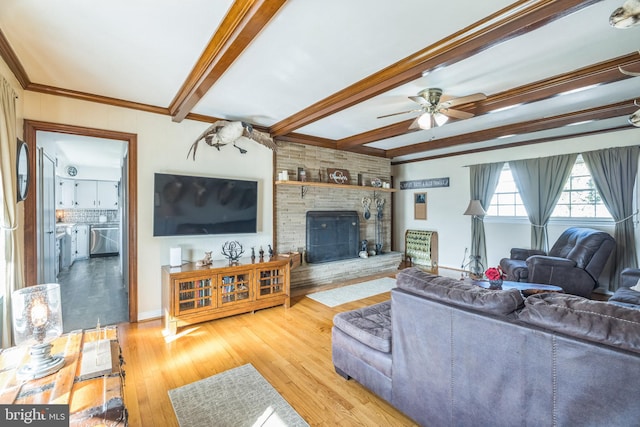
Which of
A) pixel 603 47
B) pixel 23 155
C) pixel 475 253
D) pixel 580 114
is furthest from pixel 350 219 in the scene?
pixel 23 155

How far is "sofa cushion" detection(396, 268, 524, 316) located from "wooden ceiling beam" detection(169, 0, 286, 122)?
177 centimetres

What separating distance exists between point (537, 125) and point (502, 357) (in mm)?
4003

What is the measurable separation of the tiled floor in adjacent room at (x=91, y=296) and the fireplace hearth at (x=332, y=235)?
283cm

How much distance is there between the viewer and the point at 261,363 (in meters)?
2.51

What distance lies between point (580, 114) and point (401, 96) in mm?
2418

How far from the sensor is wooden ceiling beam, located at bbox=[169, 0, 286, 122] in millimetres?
1684

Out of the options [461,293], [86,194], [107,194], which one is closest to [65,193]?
[86,194]

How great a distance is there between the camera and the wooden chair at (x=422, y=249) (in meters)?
6.43

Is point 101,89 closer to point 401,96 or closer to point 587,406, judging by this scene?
point 401,96

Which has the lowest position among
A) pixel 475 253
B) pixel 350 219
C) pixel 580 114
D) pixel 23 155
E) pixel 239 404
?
pixel 239 404

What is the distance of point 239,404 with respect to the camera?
198 centimetres

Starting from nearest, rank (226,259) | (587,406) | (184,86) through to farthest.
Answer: (587,406) < (184,86) < (226,259)

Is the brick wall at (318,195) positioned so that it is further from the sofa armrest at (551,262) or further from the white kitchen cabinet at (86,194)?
the white kitchen cabinet at (86,194)

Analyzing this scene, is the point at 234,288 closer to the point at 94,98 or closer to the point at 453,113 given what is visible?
the point at 94,98
